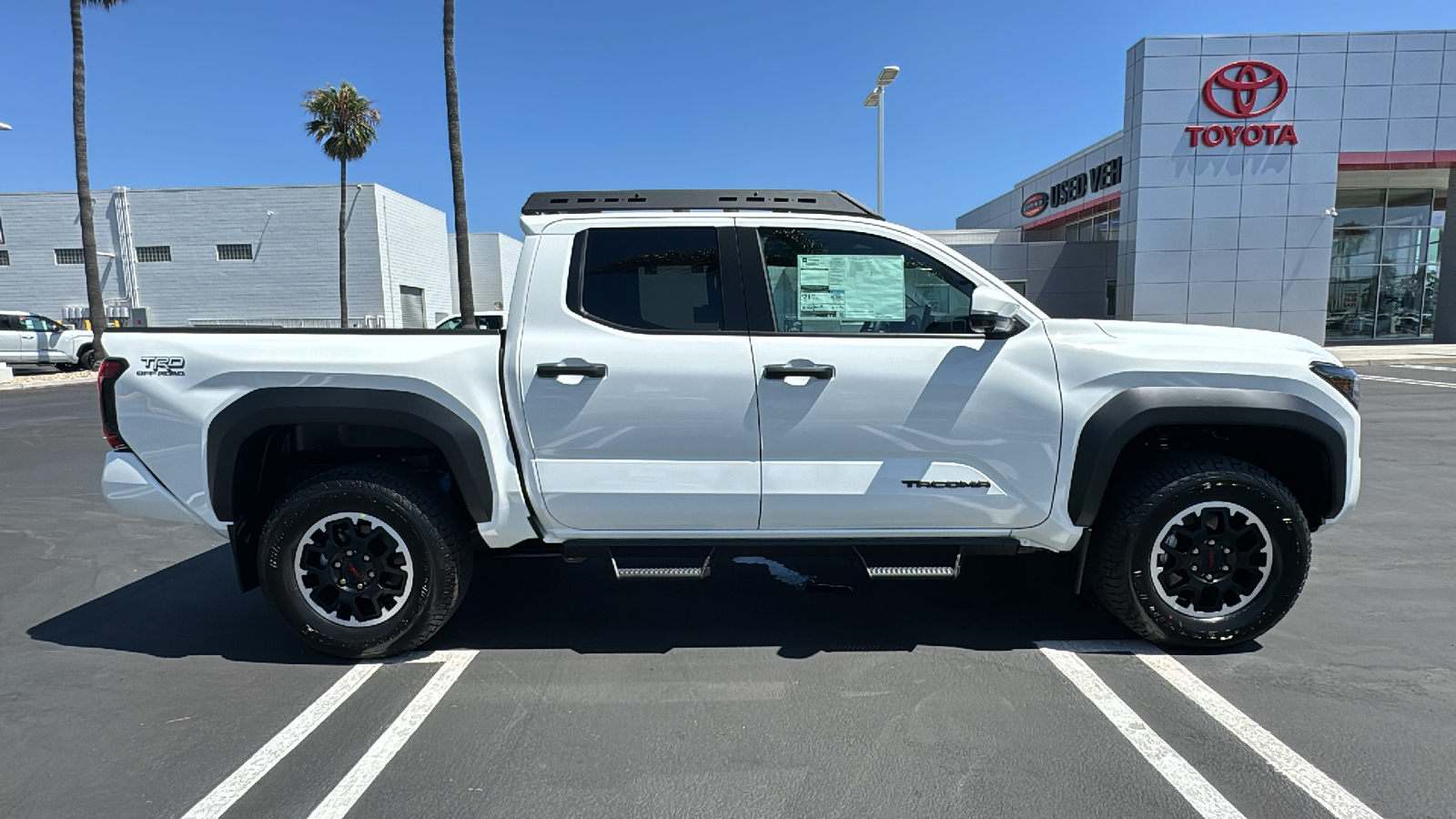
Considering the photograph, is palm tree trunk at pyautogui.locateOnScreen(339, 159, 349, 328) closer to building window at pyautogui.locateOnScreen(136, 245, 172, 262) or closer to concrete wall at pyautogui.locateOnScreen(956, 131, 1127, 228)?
building window at pyautogui.locateOnScreen(136, 245, 172, 262)

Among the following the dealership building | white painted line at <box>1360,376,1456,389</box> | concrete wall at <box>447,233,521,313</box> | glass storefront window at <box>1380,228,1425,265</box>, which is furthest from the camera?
concrete wall at <box>447,233,521,313</box>

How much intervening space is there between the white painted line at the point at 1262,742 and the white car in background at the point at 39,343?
27160 millimetres

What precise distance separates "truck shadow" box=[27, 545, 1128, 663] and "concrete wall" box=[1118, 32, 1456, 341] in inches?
783

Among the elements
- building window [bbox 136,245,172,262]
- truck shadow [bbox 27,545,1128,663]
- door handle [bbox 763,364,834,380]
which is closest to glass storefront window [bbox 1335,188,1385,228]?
truck shadow [bbox 27,545,1128,663]

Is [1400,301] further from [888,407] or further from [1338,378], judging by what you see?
[888,407]

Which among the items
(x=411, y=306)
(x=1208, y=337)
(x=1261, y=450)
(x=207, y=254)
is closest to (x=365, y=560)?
(x=1208, y=337)

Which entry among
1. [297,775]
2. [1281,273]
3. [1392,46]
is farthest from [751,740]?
[1392,46]

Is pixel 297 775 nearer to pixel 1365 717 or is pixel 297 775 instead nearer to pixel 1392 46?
pixel 1365 717

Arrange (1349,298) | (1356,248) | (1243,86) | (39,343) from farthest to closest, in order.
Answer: (1349,298) < (1356,248) < (39,343) < (1243,86)

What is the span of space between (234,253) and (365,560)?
3715 centimetres

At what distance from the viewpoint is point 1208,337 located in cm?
344

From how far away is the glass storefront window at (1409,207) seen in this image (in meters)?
24.2

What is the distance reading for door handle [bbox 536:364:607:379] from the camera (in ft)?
10.6

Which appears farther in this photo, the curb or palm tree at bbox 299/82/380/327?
palm tree at bbox 299/82/380/327
